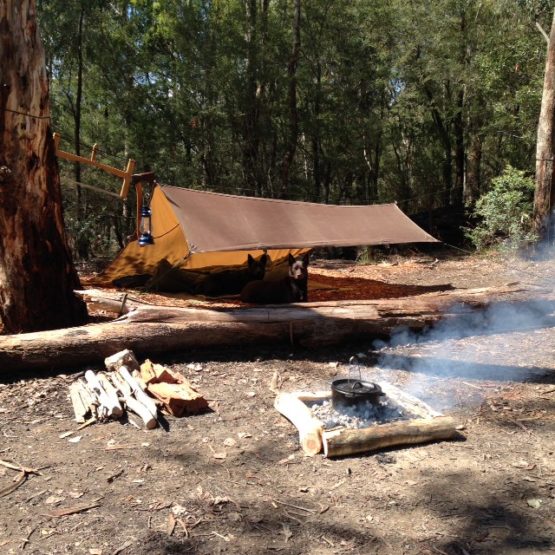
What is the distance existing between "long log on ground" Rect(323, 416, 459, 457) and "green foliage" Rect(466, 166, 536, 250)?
261 inches

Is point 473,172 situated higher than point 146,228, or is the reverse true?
point 473,172

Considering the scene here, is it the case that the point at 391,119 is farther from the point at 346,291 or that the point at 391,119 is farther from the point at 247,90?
the point at 346,291

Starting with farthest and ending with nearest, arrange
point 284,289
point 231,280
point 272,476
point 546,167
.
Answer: point 546,167
point 231,280
point 284,289
point 272,476

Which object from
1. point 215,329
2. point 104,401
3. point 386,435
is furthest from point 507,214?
point 104,401

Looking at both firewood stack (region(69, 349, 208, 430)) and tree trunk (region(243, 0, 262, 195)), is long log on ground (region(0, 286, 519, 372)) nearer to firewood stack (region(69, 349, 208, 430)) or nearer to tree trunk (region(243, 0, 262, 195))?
firewood stack (region(69, 349, 208, 430))

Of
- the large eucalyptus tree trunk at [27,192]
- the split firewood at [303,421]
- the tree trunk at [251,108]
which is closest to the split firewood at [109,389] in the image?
the split firewood at [303,421]

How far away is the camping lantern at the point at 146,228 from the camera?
566 centimetres

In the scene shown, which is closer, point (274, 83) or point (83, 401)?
point (83, 401)

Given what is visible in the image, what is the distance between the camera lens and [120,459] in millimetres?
2555

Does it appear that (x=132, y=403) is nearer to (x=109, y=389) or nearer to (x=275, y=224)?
(x=109, y=389)

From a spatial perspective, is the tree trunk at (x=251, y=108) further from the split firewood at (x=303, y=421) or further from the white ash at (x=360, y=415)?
the white ash at (x=360, y=415)

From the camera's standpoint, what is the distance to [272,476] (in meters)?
2.43

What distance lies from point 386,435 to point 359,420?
0.18 meters

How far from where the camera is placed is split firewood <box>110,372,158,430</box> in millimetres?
2893
